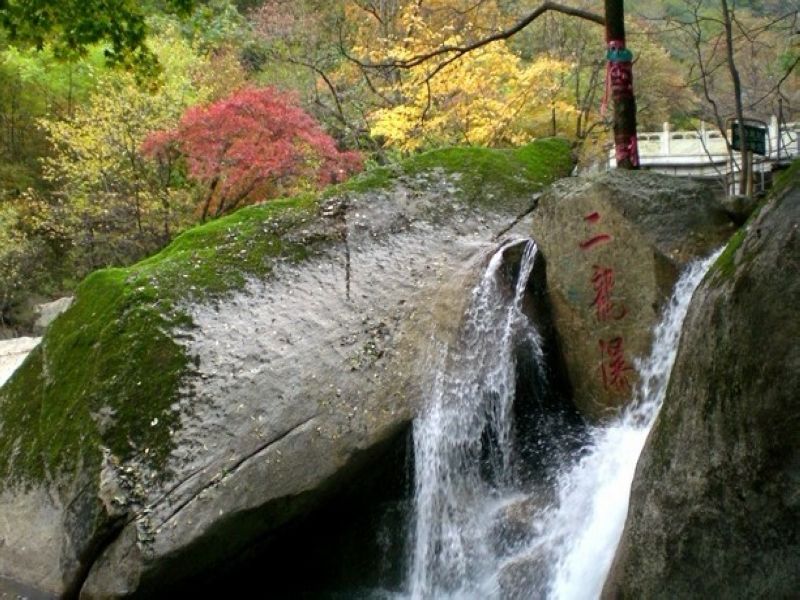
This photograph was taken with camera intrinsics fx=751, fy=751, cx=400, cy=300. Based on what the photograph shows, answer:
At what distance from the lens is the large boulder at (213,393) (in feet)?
17.9

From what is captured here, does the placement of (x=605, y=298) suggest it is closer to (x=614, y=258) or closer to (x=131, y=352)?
(x=614, y=258)

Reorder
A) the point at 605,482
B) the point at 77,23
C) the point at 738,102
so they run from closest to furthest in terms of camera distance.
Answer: the point at 605,482
the point at 77,23
the point at 738,102

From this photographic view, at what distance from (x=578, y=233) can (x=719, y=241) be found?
1072 millimetres

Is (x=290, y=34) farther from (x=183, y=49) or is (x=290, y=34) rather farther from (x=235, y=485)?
(x=235, y=485)

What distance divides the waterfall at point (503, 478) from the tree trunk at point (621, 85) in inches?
55.8

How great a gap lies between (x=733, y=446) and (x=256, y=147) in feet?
37.2

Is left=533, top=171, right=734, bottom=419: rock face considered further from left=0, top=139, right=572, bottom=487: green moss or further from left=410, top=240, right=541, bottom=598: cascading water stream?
left=0, top=139, right=572, bottom=487: green moss

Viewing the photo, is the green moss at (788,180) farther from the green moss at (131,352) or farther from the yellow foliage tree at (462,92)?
the yellow foliage tree at (462,92)

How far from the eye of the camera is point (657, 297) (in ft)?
18.4

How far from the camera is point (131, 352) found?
6.11m

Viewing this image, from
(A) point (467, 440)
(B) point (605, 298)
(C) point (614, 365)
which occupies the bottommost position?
(A) point (467, 440)

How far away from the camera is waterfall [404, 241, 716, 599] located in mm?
4949

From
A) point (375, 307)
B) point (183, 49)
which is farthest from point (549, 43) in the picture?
point (375, 307)

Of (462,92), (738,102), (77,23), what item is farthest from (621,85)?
(462,92)
